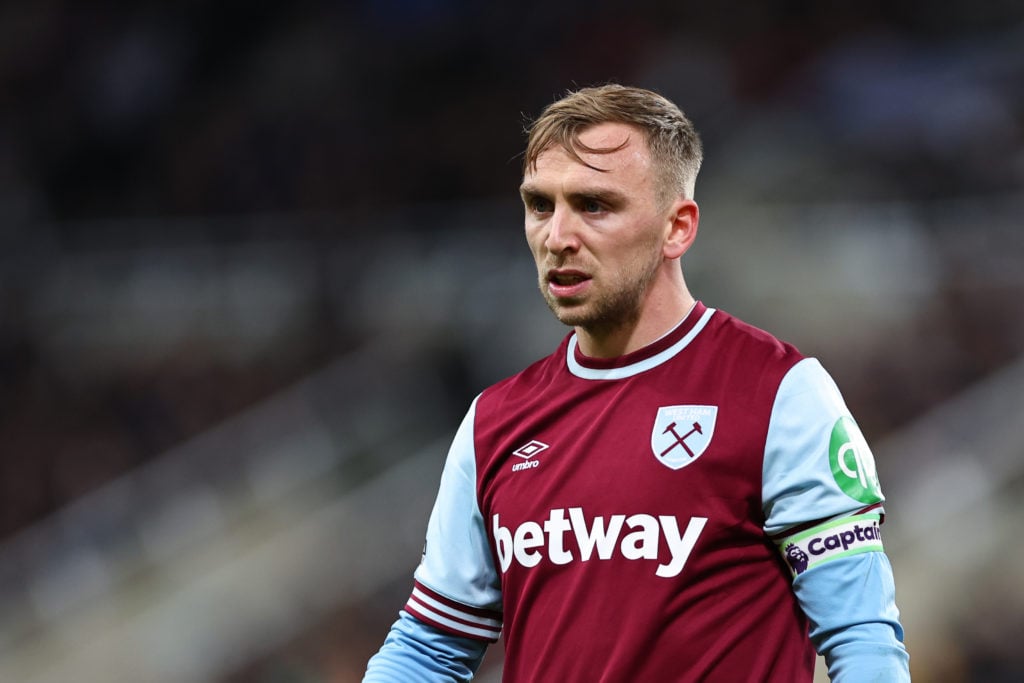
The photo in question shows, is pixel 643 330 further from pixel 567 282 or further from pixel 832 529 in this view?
pixel 832 529

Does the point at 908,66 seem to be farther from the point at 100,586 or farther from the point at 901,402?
the point at 100,586

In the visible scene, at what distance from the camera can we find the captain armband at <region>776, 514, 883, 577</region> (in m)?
1.89

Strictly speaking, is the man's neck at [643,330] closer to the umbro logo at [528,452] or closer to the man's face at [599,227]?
the man's face at [599,227]

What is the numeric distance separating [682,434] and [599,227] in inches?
14.0

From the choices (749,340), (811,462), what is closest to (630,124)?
(749,340)

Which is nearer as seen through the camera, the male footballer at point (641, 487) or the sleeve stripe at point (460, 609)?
the male footballer at point (641, 487)

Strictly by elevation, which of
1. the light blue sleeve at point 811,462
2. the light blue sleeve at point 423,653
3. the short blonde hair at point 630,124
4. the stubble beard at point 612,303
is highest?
the short blonde hair at point 630,124

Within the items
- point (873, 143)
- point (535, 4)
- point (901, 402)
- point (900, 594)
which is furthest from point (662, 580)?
point (535, 4)

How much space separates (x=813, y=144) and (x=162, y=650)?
4283 millimetres

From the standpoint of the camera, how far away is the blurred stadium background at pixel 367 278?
6113mm

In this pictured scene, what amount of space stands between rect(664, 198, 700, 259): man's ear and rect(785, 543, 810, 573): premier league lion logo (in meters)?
0.52

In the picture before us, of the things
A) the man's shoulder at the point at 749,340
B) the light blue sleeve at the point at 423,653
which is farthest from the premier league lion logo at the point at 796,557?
the light blue sleeve at the point at 423,653

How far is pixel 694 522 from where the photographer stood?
1961 mm

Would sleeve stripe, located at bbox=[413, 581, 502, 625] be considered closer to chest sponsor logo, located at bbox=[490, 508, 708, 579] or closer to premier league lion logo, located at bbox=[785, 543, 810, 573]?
chest sponsor logo, located at bbox=[490, 508, 708, 579]
